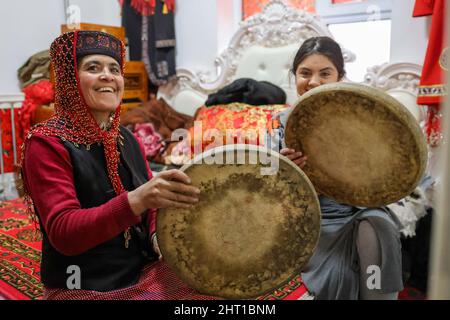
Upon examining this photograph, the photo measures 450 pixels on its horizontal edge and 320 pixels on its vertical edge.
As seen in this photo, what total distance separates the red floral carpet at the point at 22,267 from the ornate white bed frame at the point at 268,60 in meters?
1.36

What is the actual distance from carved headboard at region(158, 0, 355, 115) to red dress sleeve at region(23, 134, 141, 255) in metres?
2.17

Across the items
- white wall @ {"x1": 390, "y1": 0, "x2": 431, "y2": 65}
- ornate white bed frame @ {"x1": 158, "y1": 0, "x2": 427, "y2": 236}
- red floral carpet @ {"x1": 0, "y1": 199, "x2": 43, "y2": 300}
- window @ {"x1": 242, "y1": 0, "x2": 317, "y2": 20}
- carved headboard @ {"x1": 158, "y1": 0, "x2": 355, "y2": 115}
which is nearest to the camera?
red floral carpet @ {"x1": 0, "y1": 199, "x2": 43, "y2": 300}

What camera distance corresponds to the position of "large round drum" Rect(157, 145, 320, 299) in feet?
3.04

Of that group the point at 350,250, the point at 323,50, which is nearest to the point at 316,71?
the point at 323,50

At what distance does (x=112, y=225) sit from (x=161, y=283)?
1.04ft

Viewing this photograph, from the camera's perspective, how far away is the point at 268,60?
3.27 m

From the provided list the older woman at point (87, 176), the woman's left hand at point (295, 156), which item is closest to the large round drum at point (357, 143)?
the woman's left hand at point (295, 156)

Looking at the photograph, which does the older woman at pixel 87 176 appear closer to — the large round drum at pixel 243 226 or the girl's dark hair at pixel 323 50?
the large round drum at pixel 243 226

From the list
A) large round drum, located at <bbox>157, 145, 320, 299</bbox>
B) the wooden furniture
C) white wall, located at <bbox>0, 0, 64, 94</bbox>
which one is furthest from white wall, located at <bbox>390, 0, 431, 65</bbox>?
white wall, located at <bbox>0, 0, 64, 94</bbox>

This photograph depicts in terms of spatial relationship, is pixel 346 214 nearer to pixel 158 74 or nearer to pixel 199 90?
pixel 199 90

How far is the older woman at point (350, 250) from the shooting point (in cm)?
119

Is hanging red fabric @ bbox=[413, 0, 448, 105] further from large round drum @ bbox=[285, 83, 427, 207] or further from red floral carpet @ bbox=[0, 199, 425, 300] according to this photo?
large round drum @ bbox=[285, 83, 427, 207]

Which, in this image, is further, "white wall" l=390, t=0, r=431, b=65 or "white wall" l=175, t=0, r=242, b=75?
"white wall" l=175, t=0, r=242, b=75

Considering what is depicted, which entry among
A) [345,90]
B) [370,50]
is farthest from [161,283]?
[370,50]
